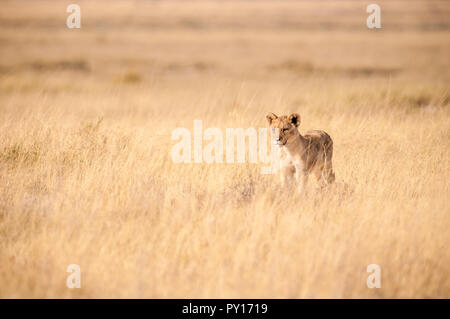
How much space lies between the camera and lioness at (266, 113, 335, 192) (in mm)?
6480

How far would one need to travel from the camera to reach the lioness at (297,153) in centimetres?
648

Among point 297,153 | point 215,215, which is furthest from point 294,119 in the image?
point 215,215

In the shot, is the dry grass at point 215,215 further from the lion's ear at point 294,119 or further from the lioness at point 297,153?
the lion's ear at point 294,119

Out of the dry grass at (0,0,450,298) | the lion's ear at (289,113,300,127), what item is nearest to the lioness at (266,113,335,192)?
the lion's ear at (289,113,300,127)

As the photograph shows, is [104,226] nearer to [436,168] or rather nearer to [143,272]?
[143,272]

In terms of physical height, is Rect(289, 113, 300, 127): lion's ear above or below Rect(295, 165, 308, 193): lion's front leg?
above

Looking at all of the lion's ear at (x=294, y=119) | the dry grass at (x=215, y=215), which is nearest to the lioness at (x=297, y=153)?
the lion's ear at (x=294, y=119)

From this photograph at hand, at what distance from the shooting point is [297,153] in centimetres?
654

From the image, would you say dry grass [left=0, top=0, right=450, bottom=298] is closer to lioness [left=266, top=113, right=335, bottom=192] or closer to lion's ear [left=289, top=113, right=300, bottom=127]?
lioness [left=266, top=113, right=335, bottom=192]

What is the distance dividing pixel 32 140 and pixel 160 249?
4.16 meters

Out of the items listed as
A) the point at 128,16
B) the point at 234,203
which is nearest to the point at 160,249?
the point at 234,203

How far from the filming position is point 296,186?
6406mm

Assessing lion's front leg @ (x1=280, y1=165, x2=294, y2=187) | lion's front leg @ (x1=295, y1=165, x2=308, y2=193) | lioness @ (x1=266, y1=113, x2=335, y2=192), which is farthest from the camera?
lion's front leg @ (x1=280, y1=165, x2=294, y2=187)

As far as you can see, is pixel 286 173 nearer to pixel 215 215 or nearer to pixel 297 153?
pixel 297 153
